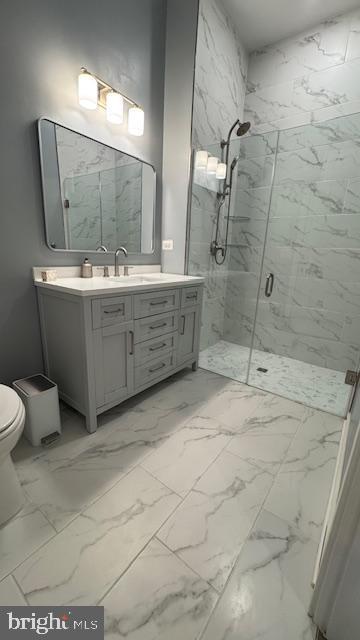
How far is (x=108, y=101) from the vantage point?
172cm

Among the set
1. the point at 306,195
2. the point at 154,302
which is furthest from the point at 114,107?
the point at 306,195

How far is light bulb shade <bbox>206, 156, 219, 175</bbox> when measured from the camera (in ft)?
7.67

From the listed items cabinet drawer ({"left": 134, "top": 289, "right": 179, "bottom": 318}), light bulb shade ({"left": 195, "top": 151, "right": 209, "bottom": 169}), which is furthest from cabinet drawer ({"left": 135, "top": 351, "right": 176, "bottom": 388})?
light bulb shade ({"left": 195, "top": 151, "right": 209, "bottom": 169})

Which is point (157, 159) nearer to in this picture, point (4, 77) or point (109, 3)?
point (109, 3)

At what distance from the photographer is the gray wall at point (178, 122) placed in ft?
6.55

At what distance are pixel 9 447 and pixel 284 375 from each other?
7.04 ft

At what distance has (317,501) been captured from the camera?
3.84 ft

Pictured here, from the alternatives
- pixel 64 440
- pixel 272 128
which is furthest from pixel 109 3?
pixel 64 440

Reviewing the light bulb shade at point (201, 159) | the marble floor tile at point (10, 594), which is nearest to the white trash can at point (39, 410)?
the marble floor tile at point (10, 594)

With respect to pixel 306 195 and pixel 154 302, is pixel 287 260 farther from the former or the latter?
pixel 154 302

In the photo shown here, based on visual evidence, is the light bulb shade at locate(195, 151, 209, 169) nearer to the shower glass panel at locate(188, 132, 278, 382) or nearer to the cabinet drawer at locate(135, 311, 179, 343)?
the shower glass panel at locate(188, 132, 278, 382)

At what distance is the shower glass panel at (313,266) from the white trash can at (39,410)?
5.03 ft

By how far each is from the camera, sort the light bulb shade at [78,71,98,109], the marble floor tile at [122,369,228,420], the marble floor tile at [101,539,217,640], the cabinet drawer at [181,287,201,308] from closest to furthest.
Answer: the marble floor tile at [101,539,217,640] < the light bulb shade at [78,71,98,109] < the marble floor tile at [122,369,228,420] < the cabinet drawer at [181,287,201,308]

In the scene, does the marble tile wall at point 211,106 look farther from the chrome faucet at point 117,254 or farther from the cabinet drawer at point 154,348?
the cabinet drawer at point 154,348
